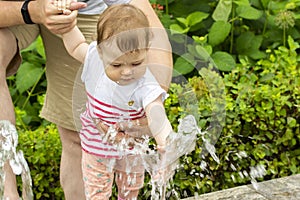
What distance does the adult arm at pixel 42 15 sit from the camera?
3.07 metres

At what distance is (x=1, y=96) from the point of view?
11.0ft

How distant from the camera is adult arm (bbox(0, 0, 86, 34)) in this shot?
10.1 feet

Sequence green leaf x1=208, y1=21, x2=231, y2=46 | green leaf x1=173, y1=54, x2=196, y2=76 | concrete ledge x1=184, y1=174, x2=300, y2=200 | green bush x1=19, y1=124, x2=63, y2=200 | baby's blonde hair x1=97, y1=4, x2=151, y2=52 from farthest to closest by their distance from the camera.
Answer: green leaf x1=208, y1=21, x2=231, y2=46, green leaf x1=173, y1=54, x2=196, y2=76, green bush x1=19, y1=124, x2=63, y2=200, concrete ledge x1=184, y1=174, x2=300, y2=200, baby's blonde hair x1=97, y1=4, x2=151, y2=52

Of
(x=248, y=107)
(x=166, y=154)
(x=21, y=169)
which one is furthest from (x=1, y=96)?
(x=248, y=107)

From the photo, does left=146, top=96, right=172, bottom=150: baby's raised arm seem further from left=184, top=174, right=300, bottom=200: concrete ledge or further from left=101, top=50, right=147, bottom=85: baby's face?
left=184, top=174, right=300, bottom=200: concrete ledge

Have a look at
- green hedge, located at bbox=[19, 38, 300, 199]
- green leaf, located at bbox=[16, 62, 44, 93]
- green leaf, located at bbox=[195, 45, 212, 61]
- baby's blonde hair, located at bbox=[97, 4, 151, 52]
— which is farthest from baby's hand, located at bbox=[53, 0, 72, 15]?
green leaf, located at bbox=[16, 62, 44, 93]

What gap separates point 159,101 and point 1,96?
68 centimetres

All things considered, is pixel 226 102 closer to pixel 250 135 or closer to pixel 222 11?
pixel 250 135

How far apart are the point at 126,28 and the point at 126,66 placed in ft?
0.41

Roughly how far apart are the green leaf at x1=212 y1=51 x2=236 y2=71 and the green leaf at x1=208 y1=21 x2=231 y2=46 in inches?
4.3

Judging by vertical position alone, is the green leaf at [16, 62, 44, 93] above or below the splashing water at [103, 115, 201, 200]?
below

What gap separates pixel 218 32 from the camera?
4734 mm

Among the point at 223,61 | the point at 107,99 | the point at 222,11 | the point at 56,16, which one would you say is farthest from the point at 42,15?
the point at 222,11

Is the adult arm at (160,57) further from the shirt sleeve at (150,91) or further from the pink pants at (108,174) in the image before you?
the pink pants at (108,174)
